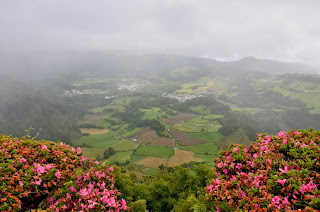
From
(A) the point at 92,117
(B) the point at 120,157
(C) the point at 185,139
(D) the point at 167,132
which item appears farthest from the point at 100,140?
(A) the point at 92,117

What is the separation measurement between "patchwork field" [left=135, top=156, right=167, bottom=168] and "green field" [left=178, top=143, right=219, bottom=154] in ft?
46.2

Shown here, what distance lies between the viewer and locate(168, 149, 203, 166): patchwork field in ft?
197

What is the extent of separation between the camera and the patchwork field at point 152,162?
59.0 metres

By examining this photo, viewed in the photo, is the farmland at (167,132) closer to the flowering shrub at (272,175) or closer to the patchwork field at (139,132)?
the patchwork field at (139,132)

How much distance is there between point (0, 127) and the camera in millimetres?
96625

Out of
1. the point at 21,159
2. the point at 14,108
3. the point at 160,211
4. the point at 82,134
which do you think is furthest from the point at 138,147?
the point at 14,108

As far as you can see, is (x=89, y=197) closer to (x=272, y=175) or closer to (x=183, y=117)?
(x=272, y=175)

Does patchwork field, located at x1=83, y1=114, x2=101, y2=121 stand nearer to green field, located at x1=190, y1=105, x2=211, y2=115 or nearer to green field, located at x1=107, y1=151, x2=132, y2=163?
green field, located at x1=107, y1=151, x2=132, y2=163

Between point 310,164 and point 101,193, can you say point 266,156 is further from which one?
Answer: point 101,193

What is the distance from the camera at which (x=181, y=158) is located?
63.3 meters

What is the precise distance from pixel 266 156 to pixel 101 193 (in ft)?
21.1

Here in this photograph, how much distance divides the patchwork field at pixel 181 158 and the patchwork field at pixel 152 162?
2637 mm

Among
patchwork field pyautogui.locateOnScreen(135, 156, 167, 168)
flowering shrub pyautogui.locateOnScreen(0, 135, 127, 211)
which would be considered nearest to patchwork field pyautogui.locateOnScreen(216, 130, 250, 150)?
patchwork field pyautogui.locateOnScreen(135, 156, 167, 168)

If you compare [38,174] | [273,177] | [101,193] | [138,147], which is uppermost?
[273,177]
